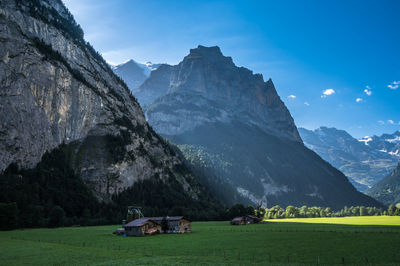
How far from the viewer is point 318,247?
159 ft

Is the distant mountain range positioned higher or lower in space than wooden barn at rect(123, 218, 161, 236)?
higher

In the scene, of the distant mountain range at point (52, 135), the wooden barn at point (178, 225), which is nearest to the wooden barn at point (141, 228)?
the wooden barn at point (178, 225)

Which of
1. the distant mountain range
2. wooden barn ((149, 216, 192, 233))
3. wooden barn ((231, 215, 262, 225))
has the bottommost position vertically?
wooden barn ((231, 215, 262, 225))

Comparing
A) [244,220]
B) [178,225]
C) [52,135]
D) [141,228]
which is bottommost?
[244,220]

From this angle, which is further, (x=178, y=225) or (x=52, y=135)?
(x=52, y=135)

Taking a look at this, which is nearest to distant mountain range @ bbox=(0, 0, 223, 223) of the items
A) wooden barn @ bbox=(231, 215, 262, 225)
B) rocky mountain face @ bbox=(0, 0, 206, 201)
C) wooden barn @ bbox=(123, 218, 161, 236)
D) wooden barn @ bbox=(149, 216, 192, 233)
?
rocky mountain face @ bbox=(0, 0, 206, 201)

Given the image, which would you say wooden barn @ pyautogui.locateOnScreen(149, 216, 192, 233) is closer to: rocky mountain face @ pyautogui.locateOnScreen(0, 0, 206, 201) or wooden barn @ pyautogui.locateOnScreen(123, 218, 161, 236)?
wooden barn @ pyautogui.locateOnScreen(123, 218, 161, 236)

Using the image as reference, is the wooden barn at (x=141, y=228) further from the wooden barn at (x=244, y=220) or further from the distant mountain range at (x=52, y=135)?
the wooden barn at (x=244, y=220)

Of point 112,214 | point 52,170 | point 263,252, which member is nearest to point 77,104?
point 52,170

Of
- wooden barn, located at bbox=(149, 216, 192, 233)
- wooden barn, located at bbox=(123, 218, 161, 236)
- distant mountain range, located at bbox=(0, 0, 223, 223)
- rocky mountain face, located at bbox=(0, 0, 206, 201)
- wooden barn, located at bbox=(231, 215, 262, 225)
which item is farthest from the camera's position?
rocky mountain face, located at bbox=(0, 0, 206, 201)

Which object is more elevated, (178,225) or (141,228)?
(141,228)

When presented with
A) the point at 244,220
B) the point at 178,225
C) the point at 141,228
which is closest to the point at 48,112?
the point at 141,228

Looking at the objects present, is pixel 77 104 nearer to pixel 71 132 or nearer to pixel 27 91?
pixel 71 132

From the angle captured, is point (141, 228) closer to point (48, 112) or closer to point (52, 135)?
point (52, 135)
